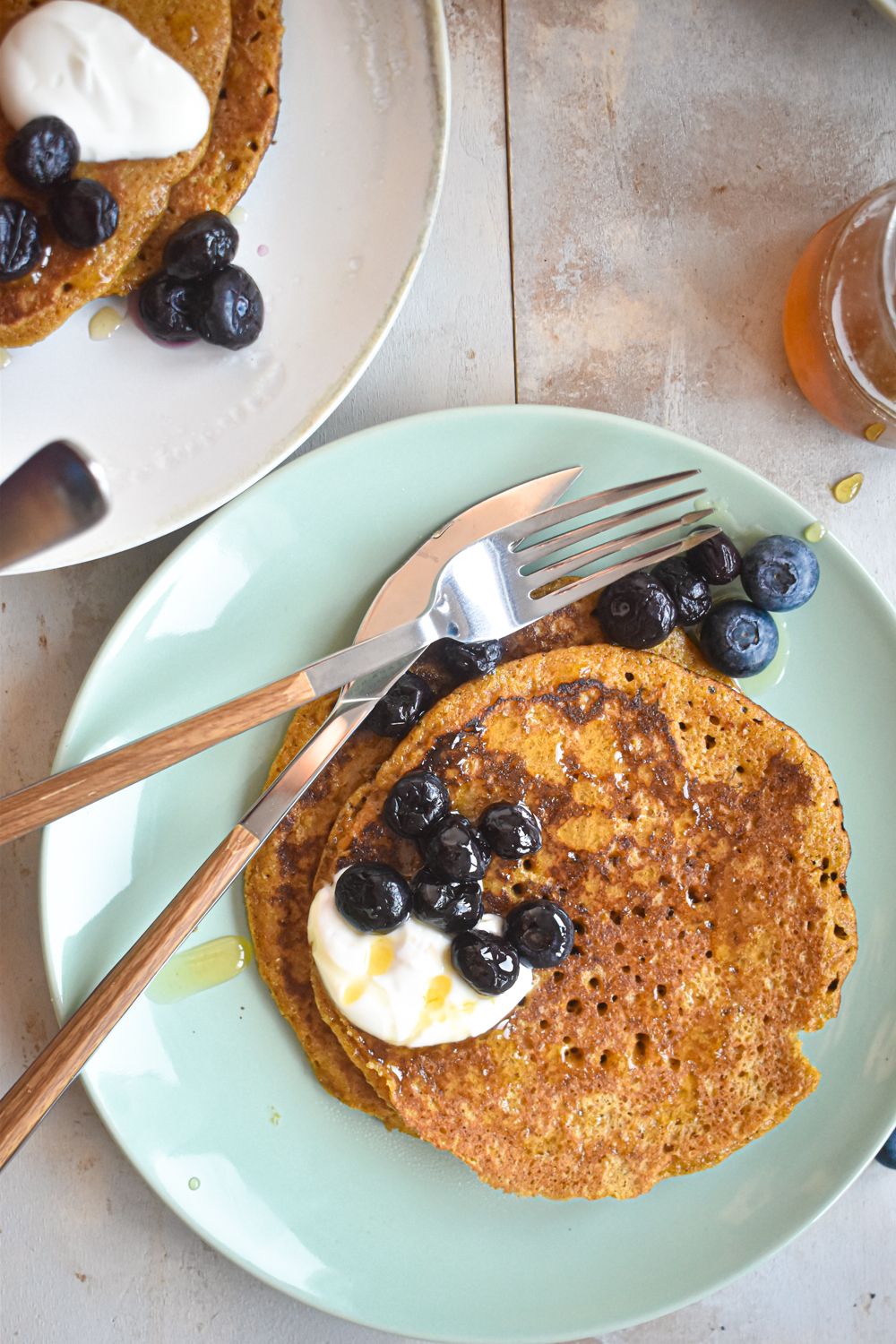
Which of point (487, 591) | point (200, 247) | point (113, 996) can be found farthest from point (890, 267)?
point (113, 996)

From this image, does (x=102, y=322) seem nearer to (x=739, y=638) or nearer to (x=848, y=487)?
(x=739, y=638)

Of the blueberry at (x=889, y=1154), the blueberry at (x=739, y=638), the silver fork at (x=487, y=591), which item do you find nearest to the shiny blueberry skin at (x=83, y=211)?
the silver fork at (x=487, y=591)

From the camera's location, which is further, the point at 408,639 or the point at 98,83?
→ the point at 408,639

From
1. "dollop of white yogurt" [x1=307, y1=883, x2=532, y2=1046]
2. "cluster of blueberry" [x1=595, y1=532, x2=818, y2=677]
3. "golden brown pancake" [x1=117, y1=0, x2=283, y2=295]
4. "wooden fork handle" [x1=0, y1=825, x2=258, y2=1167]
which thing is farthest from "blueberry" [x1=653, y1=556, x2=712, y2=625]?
"golden brown pancake" [x1=117, y1=0, x2=283, y2=295]

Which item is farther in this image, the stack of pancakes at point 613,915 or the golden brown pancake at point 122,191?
the stack of pancakes at point 613,915

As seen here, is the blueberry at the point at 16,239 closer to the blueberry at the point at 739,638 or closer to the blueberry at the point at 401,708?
the blueberry at the point at 401,708

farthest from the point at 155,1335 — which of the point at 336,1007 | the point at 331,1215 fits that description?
the point at 336,1007

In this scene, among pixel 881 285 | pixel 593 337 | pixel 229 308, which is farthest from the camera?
pixel 593 337

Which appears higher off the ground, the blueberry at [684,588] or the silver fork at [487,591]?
the silver fork at [487,591]
